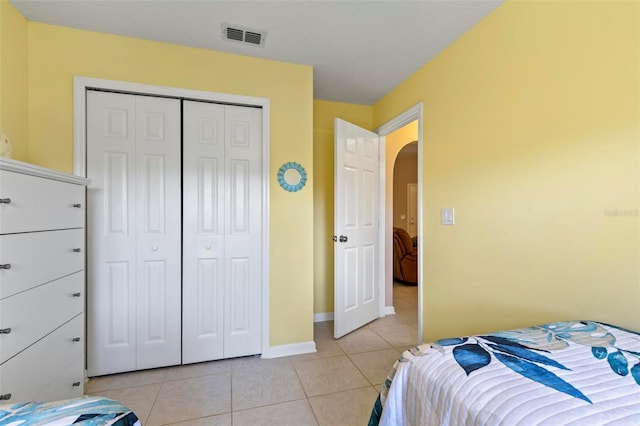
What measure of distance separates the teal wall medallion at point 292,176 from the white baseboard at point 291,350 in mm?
1289

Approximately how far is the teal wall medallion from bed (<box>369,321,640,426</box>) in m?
1.64

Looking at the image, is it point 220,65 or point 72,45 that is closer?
point 72,45

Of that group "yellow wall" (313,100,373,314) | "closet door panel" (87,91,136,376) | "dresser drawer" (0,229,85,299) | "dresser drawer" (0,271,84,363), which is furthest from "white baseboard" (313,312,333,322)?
"dresser drawer" (0,229,85,299)

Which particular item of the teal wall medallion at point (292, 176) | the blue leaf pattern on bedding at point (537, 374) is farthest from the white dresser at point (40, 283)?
the blue leaf pattern on bedding at point (537, 374)

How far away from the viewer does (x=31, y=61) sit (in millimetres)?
1866

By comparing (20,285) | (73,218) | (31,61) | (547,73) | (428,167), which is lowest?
(20,285)

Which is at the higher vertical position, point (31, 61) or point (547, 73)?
point (31, 61)

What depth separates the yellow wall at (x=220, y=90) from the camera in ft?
6.20

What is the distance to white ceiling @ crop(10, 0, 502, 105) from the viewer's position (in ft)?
5.55

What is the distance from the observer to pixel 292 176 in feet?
7.79

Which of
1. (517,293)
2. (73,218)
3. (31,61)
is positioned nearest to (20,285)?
(73,218)

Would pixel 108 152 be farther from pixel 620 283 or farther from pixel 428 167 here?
pixel 620 283

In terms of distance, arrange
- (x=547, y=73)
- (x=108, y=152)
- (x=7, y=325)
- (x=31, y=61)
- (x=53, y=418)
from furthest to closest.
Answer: (x=108, y=152) < (x=31, y=61) < (x=547, y=73) < (x=7, y=325) < (x=53, y=418)

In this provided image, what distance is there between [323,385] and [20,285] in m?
1.70
